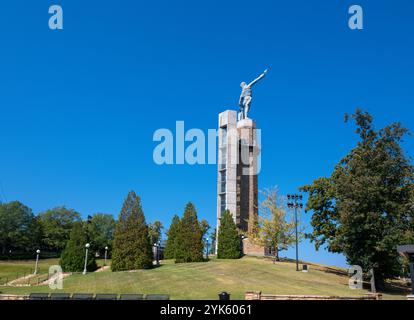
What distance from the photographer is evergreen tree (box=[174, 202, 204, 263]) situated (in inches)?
1743

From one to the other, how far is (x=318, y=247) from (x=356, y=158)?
11234mm

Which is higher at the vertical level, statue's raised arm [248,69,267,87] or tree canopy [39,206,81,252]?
statue's raised arm [248,69,267,87]

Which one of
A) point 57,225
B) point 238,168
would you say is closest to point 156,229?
point 57,225

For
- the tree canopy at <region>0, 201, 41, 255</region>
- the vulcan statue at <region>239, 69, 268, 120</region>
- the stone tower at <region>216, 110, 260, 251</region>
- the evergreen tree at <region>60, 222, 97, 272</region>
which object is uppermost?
the vulcan statue at <region>239, 69, 268, 120</region>

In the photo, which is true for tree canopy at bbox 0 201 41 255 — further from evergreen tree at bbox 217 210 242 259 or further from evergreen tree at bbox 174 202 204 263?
evergreen tree at bbox 174 202 204 263

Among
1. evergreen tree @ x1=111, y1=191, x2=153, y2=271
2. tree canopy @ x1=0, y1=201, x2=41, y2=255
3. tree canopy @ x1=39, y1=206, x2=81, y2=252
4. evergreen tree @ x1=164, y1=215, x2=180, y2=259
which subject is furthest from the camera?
tree canopy @ x1=39, y1=206, x2=81, y2=252

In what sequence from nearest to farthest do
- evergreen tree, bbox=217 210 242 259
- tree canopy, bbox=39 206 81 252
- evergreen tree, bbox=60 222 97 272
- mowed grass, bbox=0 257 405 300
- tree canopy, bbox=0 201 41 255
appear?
mowed grass, bbox=0 257 405 300 → evergreen tree, bbox=60 222 97 272 → evergreen tree, bbox=217 210 242 259 → tree canopy, bbox=0 201 41 255 → tree canopy, bbox=39 206 81 252

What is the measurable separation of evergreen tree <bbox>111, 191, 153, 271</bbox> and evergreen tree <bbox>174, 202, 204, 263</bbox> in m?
4.56

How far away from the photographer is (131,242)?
4034 cm

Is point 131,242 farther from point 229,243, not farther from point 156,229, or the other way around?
point 156,229

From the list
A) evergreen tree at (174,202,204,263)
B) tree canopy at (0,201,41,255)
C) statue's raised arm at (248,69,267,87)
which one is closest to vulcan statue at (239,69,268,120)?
statue's raised arm at (248,69,267,87)

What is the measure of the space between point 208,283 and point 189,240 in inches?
596
